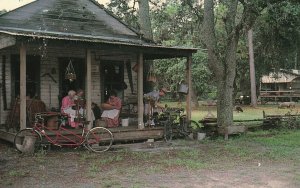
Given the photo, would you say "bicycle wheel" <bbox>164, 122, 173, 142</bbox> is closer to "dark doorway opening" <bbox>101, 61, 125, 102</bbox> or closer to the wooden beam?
"dark doorway opening" <bbox>101, 61, 125, 102</bbox>

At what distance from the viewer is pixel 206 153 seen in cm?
1245

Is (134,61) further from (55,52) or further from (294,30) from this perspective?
(294,30)

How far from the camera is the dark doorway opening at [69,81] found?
16.3 m

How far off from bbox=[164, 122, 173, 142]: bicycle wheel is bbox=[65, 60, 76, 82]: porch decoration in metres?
3.57

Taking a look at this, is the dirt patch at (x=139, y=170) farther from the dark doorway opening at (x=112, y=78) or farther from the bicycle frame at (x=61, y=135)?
the dark doorway opening at (x=112, y=78)

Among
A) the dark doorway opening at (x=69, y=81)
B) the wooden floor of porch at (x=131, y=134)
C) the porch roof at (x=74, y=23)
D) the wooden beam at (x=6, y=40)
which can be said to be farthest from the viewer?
the dark doorway opening at (x=69, y=81)

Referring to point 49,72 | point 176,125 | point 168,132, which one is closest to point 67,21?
point 49,72

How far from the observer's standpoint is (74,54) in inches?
652

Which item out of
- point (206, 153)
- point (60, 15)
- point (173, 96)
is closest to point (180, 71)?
point (173, 96)

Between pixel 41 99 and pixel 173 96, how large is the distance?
115ft

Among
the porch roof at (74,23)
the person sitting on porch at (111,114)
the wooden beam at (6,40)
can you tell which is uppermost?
the porch roof at (74,23)

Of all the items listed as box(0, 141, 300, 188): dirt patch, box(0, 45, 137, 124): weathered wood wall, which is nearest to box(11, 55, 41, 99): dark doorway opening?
box(0, 45, 137, 124): weathered wood wall

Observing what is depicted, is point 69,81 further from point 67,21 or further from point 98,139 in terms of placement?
point 98,139

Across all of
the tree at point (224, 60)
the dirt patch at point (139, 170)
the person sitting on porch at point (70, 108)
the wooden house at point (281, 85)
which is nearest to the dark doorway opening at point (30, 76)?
the person sitting on porch at point (70, 108)
